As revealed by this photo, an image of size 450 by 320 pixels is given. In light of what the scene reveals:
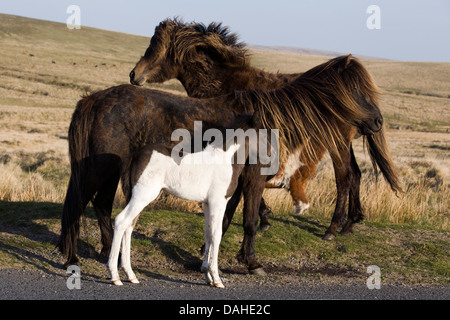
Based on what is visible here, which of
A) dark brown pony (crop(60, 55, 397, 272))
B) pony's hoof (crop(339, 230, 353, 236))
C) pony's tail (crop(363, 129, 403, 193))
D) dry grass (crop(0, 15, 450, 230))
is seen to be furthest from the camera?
dry grass (crop(0, 15, 450, 230))

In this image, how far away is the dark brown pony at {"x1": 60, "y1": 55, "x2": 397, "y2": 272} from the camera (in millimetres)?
6754

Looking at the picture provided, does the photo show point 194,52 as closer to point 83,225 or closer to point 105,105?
point 105,105

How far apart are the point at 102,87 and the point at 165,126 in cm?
5115

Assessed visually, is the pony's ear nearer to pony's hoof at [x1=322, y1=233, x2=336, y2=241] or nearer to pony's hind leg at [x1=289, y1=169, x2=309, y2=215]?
pony's hind leg at [x1=289, y1=169, x2=309, y2=215]

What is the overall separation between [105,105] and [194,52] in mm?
2386

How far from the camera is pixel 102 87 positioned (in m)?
56.2

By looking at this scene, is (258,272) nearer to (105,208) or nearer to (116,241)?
(116,241)

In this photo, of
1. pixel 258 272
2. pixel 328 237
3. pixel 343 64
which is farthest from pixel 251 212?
pixel 343 64

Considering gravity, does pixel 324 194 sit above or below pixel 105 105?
below

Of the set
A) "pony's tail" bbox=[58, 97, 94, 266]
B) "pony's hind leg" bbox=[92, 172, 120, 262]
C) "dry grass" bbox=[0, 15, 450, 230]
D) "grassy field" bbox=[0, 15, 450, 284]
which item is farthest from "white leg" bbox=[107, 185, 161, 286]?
"dry grass" bbox=[0, 15, 450, 230]

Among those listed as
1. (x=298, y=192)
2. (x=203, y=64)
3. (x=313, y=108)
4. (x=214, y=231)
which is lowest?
(x=214, y=231)

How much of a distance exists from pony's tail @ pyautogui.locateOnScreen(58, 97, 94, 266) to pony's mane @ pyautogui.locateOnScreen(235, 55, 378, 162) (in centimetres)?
195

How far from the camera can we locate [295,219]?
927 cm

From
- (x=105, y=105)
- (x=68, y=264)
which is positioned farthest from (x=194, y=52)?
(x=68, y=264)
